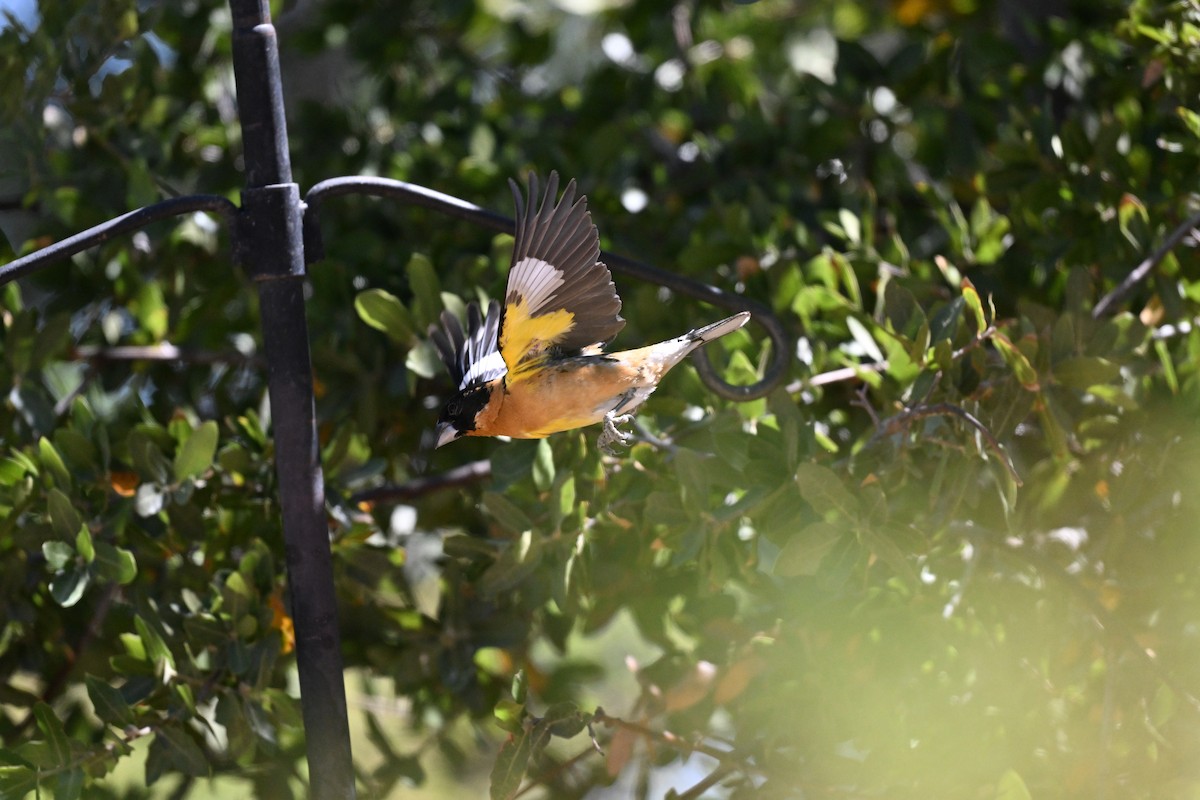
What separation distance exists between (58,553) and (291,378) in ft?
1.40

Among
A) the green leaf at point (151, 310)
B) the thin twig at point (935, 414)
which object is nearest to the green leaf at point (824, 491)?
the thin twig at point (935, 414)

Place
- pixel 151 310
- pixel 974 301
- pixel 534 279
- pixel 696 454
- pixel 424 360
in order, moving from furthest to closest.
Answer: pixel 151 310 < pixel 424 360 < pixel 696 454 < pixel 974 301 < pixel 534 279

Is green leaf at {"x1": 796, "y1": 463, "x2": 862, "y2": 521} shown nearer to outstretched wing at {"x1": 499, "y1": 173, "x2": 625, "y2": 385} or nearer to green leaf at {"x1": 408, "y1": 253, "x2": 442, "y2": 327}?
outstretched wing at {"x1": 499, "y1": 173, "x2": 625, "y2": 385}

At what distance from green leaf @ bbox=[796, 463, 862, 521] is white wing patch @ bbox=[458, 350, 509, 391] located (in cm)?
44

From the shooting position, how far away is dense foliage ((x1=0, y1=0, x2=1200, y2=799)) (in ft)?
5.30

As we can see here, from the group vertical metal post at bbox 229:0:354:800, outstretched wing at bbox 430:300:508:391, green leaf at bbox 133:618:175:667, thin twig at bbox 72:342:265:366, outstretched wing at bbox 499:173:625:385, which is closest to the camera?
outstretched wing at bbox 499:173:625:385

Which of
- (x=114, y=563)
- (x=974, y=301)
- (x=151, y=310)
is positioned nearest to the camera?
(x=974, y=301)

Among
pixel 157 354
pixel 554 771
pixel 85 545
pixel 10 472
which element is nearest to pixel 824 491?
pixel 554 771

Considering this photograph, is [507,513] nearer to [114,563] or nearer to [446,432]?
[446,432]

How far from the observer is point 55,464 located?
161 centimetres

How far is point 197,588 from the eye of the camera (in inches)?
73.7

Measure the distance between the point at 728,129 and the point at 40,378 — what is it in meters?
1.56

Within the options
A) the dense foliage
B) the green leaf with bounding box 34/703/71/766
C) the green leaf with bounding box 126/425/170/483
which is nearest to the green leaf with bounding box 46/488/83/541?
the dense foliage

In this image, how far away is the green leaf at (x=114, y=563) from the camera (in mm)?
1583
